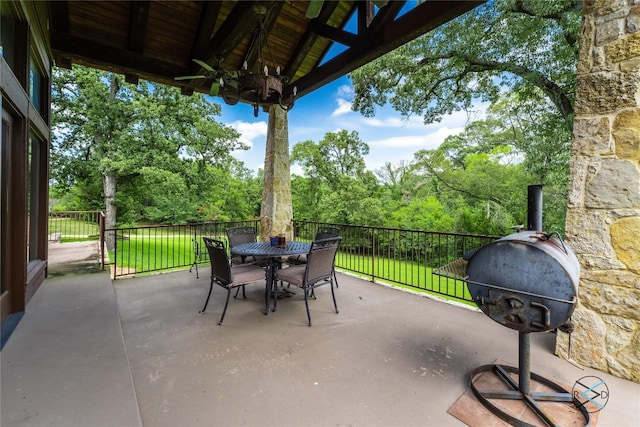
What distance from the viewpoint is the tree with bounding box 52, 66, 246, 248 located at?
941 cm

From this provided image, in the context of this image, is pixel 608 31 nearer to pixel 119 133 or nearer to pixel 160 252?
pixel 160 252

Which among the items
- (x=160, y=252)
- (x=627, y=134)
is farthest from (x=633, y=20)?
(x=160, y=252)

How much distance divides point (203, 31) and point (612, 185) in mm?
4512

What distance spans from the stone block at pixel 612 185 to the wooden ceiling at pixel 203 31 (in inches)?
67.6

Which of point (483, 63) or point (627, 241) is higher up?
point (483, 63)

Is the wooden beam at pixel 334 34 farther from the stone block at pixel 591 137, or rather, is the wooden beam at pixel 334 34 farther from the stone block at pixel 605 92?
the stone block at pixel 591 137

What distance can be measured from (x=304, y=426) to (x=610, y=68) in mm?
3110

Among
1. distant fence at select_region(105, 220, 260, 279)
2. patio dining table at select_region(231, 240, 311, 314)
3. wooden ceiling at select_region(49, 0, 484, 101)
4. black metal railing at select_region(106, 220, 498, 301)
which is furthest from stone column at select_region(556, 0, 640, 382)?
distant fence at select_region(105, 220, 260, 279)

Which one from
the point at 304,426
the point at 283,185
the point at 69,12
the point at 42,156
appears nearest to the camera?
the point at 304,426

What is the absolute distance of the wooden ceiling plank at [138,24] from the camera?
125 inches

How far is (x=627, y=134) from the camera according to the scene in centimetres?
195

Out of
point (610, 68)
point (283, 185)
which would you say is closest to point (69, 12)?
point (283, 185)

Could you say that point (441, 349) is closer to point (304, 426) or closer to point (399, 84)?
point (304, 426)

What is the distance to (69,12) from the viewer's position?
3.25 meters
